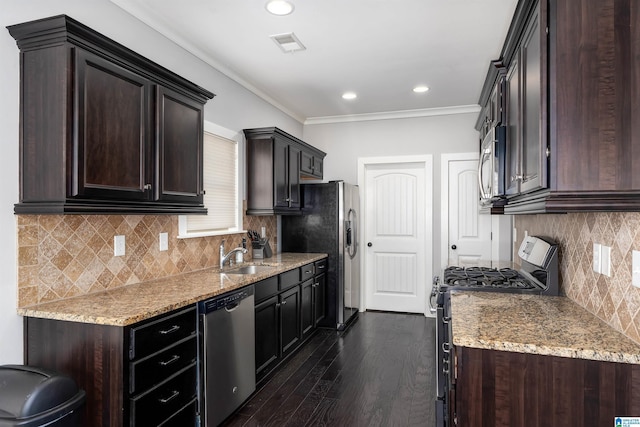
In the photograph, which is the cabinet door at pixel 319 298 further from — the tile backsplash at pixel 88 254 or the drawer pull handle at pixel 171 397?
the drawer pull handle at pixel 171 397

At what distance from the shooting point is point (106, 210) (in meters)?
2.02

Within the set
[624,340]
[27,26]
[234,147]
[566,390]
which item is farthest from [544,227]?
[27,26]

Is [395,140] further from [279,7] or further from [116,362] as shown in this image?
[116,362]

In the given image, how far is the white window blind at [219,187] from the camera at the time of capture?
345 centimetres

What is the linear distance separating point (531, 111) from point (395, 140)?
3672 millimetres

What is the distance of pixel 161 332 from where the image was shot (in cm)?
200

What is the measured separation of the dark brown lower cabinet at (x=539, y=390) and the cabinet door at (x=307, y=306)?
247cm

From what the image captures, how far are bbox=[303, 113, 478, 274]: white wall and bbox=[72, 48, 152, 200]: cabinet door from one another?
3.52 m

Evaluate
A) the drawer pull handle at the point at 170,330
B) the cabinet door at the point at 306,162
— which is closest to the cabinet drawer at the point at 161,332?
the drawer pull handle at the point at 170,330

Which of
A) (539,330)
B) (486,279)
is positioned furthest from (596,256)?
(486,279)

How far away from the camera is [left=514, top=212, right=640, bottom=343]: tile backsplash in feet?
5.03

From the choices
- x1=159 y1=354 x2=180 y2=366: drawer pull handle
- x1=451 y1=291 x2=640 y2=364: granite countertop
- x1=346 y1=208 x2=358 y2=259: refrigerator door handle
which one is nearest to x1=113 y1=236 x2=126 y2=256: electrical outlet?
x1=159 y1=354 x2=180 y2=366: drawer pull handle

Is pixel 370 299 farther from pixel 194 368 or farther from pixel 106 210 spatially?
pixel 106 210

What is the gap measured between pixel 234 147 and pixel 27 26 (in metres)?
2.14
